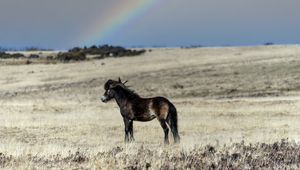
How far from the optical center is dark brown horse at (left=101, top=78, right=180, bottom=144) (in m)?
15.9

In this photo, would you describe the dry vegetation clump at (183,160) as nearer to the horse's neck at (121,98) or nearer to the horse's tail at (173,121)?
the horse's tail at (173,121)

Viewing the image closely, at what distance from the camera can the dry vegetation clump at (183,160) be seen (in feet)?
31.3

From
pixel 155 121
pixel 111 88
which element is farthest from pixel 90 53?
pixel 111 88

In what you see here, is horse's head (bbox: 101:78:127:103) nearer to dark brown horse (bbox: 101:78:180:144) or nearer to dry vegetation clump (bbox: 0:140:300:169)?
dark brown horse (bbox: 101:78:180:144)

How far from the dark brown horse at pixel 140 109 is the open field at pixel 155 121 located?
577 mm

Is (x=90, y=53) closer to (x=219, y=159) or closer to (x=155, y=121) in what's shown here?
(x=155, y=121)

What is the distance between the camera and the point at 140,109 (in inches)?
648

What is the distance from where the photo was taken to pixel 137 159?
10336 mm

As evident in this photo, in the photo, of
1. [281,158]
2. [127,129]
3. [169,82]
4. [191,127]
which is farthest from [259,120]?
[169,82]

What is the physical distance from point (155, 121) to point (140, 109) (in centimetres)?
773

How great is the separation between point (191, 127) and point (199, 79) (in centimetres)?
2891

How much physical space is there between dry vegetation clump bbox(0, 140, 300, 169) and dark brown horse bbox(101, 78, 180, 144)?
4195mm

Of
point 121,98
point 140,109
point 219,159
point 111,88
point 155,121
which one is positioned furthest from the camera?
point 155,121

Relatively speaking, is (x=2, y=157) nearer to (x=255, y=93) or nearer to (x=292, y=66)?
(x=255, y=93)
